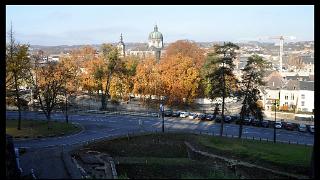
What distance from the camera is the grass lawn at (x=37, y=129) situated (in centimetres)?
3578

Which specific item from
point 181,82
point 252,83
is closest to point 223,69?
point 252,83

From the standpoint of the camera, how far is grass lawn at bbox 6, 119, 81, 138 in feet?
117

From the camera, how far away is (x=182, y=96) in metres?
56.7

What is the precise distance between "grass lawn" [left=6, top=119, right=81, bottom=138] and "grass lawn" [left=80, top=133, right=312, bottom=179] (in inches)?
282

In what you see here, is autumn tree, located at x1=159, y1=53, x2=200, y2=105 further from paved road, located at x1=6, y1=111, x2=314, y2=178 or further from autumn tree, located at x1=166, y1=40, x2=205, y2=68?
autumn tree, located at x1=166, y1=40, x2=205, y2=68

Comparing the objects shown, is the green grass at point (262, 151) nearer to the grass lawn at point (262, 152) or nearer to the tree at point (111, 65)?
the grass lawn at point (262, 152)

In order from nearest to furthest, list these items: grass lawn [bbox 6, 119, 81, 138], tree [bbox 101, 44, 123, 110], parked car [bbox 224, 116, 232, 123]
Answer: grass lawn [bbox 6, 119, 81, 138]
parked car [bbox 224, 116, 232, 123]
tree [bbox 101, 44, 123, 110]

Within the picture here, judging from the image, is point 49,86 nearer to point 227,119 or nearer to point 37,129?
point 37,129

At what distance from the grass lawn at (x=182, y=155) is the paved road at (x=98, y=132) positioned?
365cm

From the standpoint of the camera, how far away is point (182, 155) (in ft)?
99.5

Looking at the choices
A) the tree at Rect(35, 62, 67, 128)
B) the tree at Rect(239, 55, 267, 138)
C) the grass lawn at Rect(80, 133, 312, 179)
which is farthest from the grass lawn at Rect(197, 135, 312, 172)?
the tree at Rect(35, 62, 67, 128)

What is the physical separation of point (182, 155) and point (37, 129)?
595 inches

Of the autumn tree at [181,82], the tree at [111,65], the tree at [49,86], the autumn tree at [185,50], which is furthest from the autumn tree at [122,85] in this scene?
the autumn tree at [185,50]
